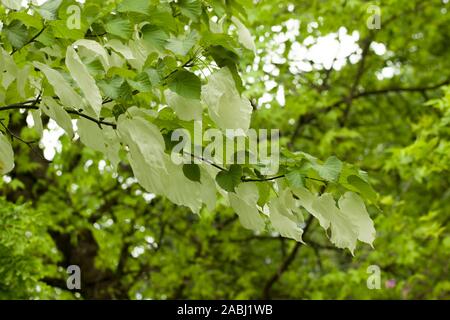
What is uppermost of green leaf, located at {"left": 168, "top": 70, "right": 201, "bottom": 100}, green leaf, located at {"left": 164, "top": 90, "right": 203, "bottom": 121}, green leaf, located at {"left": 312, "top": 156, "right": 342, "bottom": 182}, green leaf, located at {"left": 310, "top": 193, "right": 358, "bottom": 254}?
green leaf, located at {"left": 168, "top": 70, "right": 201, "bottom": 100}

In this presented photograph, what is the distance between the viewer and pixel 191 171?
4.58 ft

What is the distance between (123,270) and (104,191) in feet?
2.64

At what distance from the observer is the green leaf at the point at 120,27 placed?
4.62 ft

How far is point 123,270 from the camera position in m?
6.08

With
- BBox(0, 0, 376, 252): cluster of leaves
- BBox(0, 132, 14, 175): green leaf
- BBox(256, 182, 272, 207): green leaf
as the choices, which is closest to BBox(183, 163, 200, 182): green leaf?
BBox(0, 0, 376, 252): cluster of leaves

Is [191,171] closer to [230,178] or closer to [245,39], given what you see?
[230,178]

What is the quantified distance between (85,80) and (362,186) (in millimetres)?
560

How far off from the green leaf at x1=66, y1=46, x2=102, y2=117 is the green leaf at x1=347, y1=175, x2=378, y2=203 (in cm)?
50

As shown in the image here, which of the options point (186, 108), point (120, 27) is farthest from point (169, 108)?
point (120, 27)

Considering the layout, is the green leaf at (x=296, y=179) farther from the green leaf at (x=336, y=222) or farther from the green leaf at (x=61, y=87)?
the green leaf at (x=61, y=87)

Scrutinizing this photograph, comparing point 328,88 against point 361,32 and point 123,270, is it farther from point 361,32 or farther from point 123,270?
point 123,270

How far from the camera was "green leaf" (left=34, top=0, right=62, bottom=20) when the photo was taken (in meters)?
1.37

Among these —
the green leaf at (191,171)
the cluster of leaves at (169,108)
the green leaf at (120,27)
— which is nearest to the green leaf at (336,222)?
the cluster of leaves at (169,108)

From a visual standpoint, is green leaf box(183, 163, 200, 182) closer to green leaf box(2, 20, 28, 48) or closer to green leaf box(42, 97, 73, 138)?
green leaf box(42, 97, 73, 138)
